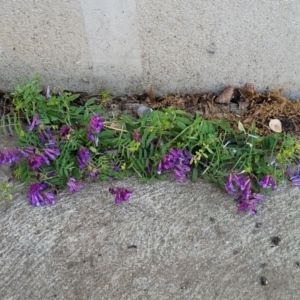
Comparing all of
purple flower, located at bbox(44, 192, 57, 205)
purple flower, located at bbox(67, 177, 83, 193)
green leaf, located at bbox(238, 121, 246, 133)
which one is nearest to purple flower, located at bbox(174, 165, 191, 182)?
green leaf, located at bbox(238, 121, 246, 133)

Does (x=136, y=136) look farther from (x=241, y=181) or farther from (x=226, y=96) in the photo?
(x=226, y=96)

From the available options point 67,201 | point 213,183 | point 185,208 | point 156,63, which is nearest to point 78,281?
point 67,201

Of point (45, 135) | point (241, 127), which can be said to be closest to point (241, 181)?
point (241, 127)

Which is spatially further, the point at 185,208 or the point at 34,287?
the point at 185,208

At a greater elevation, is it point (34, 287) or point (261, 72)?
point (261, 72)

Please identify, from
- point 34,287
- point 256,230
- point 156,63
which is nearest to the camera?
point 34,287

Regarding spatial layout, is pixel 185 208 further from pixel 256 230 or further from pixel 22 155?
pixel 22 155

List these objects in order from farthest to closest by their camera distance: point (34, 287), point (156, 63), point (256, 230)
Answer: point (156, 63) → point (256, 230) → point (34, 287)

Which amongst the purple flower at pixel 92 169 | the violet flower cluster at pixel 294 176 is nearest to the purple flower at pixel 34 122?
the purple flower at pixel 92 169

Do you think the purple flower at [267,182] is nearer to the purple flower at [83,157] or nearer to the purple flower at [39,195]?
the purple flower at [83,157]
